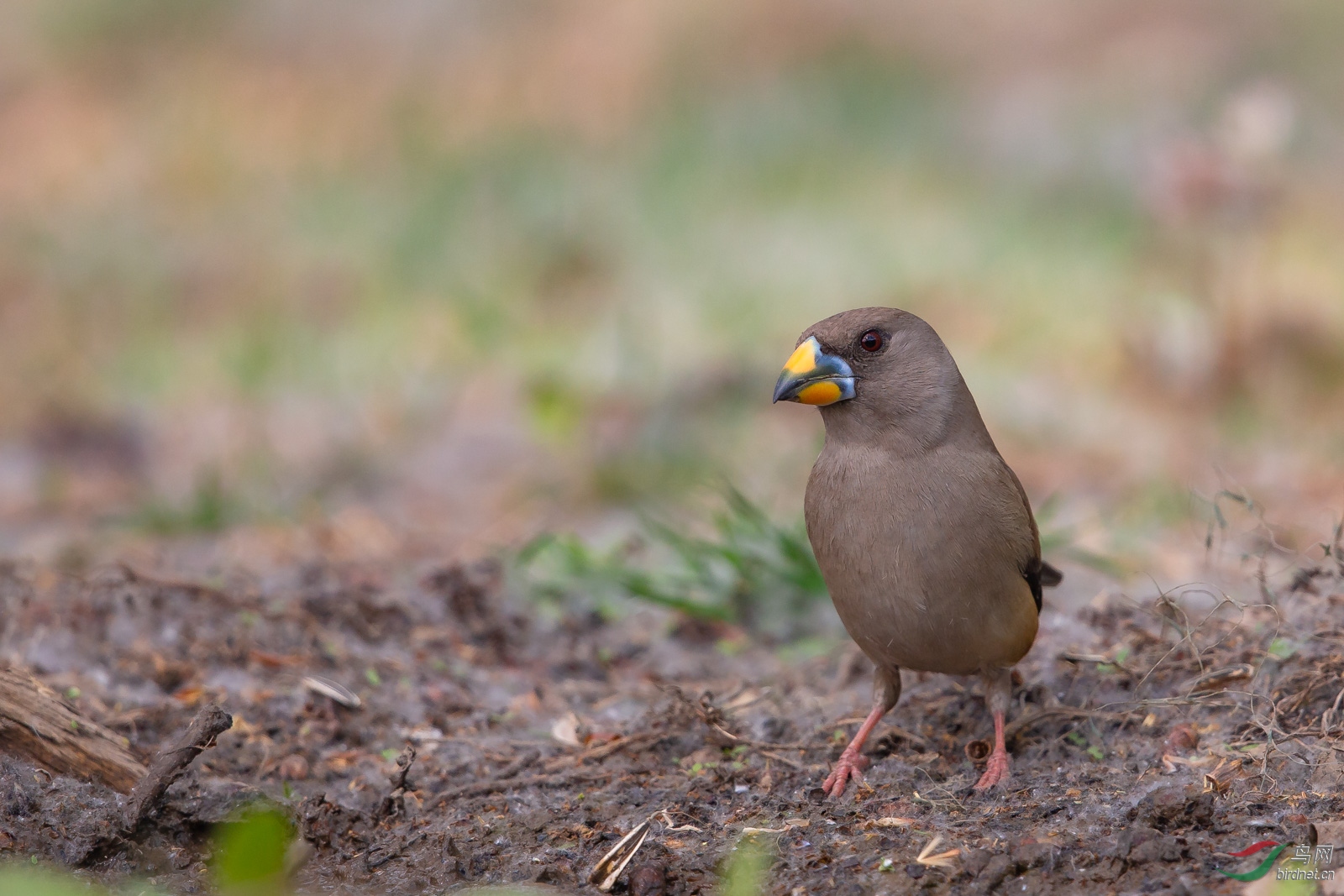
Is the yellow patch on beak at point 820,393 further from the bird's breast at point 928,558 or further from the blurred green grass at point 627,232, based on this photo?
the blurred green grass at point 627,232

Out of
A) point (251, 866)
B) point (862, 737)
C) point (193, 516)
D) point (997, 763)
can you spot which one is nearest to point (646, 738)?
point (862, 737)

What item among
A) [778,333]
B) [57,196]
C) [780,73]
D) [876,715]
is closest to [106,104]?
[57,196]

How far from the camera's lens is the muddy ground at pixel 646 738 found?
3191mm

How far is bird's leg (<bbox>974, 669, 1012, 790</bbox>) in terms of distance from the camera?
3.78 m

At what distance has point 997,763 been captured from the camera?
379 cm

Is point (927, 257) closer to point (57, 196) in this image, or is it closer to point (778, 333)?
point (778, 333)

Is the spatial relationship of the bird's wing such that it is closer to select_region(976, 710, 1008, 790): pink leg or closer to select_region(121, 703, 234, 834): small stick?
select_region(976, 710, 1008, 790): pink leg

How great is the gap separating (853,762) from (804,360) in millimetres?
1123

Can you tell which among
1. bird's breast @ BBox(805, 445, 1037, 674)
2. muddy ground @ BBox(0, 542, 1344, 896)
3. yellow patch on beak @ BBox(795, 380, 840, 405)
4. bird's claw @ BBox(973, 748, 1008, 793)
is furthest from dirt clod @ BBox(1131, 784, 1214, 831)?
yellow patch on beak @ BBox(795, 380, 840, 405)

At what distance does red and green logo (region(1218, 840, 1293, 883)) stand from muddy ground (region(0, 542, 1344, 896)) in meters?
0.03

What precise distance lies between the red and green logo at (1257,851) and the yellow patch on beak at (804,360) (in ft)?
5.52

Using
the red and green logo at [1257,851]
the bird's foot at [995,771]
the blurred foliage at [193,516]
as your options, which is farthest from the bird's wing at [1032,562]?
the blurred foliage at [193,516]

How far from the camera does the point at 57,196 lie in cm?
1163

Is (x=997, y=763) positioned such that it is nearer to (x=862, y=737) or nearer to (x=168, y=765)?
(x=862, y=737)
